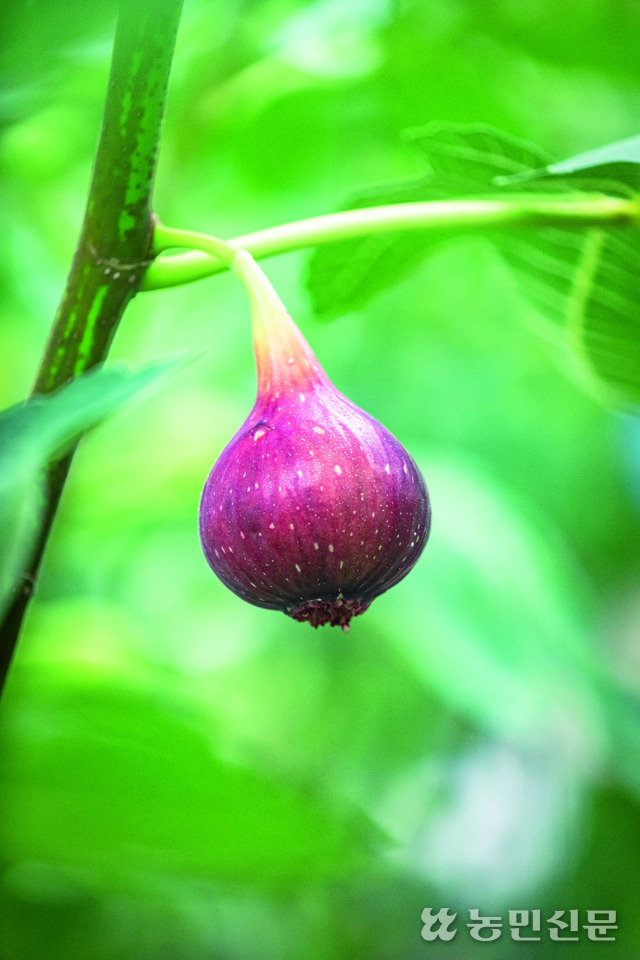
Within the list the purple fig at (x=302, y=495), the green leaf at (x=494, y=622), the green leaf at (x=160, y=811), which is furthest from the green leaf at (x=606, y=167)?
the green leaf at (x=494, y=622)

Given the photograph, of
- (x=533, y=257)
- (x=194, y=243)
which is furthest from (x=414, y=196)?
(x=194, y=243)

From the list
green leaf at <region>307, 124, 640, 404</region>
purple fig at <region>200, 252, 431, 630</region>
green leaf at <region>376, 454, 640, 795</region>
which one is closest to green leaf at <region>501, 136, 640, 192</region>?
green leaf at <region>307, 124, 640, 404</region>

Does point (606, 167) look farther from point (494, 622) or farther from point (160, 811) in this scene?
point (494, 622)

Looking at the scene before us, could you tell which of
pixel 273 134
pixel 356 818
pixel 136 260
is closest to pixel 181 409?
pixel 273 134

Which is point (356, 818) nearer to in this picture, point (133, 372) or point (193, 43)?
point (133, 372)

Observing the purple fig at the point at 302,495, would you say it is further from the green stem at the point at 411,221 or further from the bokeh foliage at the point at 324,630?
the bokeh foliage at the point at 324,630

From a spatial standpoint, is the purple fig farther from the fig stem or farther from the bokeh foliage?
the bokeh foliage
